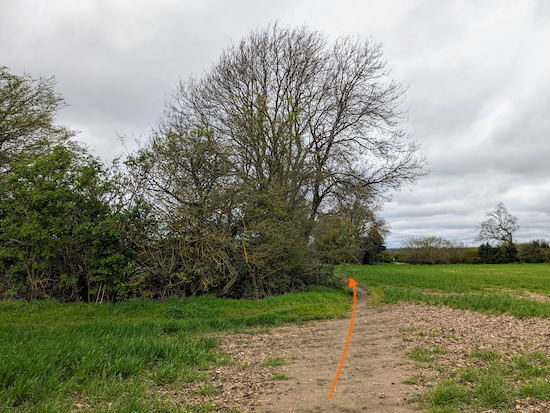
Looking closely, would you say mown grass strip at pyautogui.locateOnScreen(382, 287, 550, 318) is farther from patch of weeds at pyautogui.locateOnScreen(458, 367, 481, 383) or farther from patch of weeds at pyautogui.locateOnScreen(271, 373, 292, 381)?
patch of weeds at pyautogui.locateOnScreen(271, 373, 292, 381)

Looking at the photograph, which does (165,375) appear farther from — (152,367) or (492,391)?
(492,391)

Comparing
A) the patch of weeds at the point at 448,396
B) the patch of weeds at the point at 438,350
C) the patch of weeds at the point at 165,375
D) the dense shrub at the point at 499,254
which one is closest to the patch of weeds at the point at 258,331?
the patch of weeds at the point at 165,375

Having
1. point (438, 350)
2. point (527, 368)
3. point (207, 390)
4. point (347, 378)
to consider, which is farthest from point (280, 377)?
point (527, 368)

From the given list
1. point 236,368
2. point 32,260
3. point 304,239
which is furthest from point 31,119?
point 236,368

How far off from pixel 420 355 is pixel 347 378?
1631 millimetres

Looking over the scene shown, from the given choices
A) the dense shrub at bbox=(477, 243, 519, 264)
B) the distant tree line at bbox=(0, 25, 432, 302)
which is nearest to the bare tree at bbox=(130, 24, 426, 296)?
the distant tree line at bbox=(0, 25, 432, 302)

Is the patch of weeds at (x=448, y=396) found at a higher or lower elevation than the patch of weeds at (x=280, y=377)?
higher

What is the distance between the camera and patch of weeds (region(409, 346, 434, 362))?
531cm

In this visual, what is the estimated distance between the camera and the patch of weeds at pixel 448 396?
12.2ft

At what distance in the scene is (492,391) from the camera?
12.5 ft

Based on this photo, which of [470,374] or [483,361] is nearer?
[470,374]

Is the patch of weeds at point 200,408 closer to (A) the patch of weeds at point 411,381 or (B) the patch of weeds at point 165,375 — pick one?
(B) the patch of weeds at point 165,375

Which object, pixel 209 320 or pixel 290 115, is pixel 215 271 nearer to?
pixel 209 320

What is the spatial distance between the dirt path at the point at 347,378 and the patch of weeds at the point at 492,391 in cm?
78
